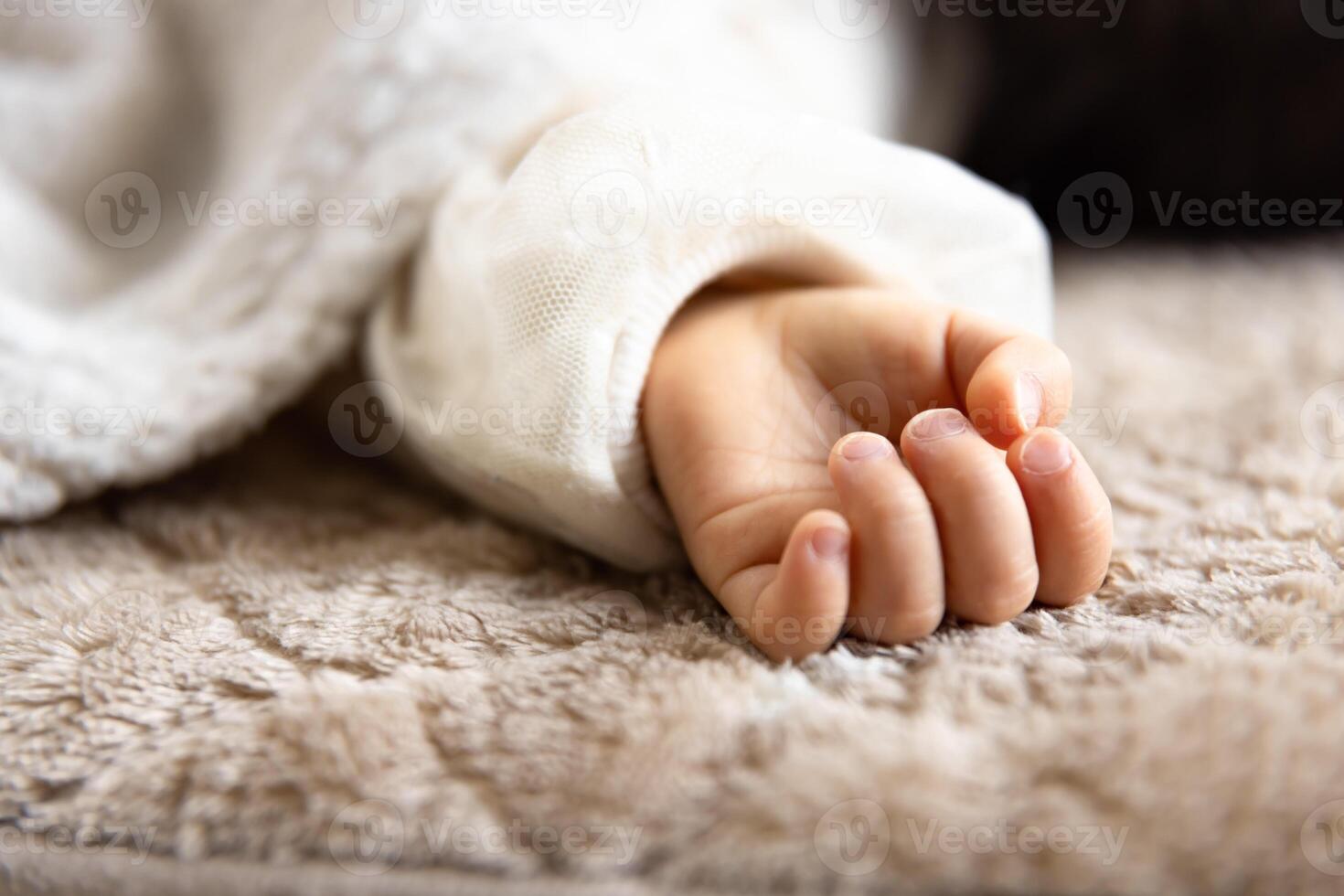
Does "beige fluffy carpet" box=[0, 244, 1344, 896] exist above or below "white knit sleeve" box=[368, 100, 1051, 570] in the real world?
below

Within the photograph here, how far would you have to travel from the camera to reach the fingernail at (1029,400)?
1.37 feet

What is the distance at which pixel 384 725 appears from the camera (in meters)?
0.38

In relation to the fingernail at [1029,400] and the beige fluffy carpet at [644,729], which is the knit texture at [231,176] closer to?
the beige fluffy carpet at [644,729]

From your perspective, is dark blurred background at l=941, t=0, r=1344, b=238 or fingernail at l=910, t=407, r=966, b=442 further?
dark blurred background at l=941, t=0, r=1344, b=238

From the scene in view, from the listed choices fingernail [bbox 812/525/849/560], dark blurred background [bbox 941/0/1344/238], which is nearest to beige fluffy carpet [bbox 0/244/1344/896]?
fingernail [bbox 812/525/849/560]

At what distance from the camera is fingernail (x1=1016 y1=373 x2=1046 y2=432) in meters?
0.42

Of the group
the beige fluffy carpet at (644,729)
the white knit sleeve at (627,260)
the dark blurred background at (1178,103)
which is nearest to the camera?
the beige fluffy carpet at (644,729)

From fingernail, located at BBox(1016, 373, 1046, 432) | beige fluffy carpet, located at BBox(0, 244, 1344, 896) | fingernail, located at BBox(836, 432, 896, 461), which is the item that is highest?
fingernail, located at BBox(1016, 373, 1046, 432)

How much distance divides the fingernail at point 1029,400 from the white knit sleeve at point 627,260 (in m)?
0.13

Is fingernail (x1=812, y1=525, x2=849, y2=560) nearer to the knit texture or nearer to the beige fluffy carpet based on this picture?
the beige fluffy carpet

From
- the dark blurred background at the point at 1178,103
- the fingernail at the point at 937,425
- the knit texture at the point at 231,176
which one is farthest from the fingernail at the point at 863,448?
the dark blurred background at the point at 1178,103

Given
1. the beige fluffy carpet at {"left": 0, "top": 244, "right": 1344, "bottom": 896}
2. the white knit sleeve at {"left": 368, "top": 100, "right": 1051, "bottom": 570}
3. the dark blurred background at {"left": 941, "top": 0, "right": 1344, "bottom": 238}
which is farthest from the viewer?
the dark blurred background at {"left": 941, "top": 0, "right": 1344, "bottom": 238}

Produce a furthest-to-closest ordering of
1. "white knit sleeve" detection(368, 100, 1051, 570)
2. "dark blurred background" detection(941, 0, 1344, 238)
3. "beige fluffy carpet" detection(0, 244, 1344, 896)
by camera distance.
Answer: "dark blurred background" detection(941, 0, 1344, 238), "white knit sleeve" detection(368, 100, 1051, 570), "beige fluffy carpet" detection(0, 244, 1344, 896)

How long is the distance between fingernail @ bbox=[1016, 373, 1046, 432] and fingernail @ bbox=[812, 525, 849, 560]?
0.09m
